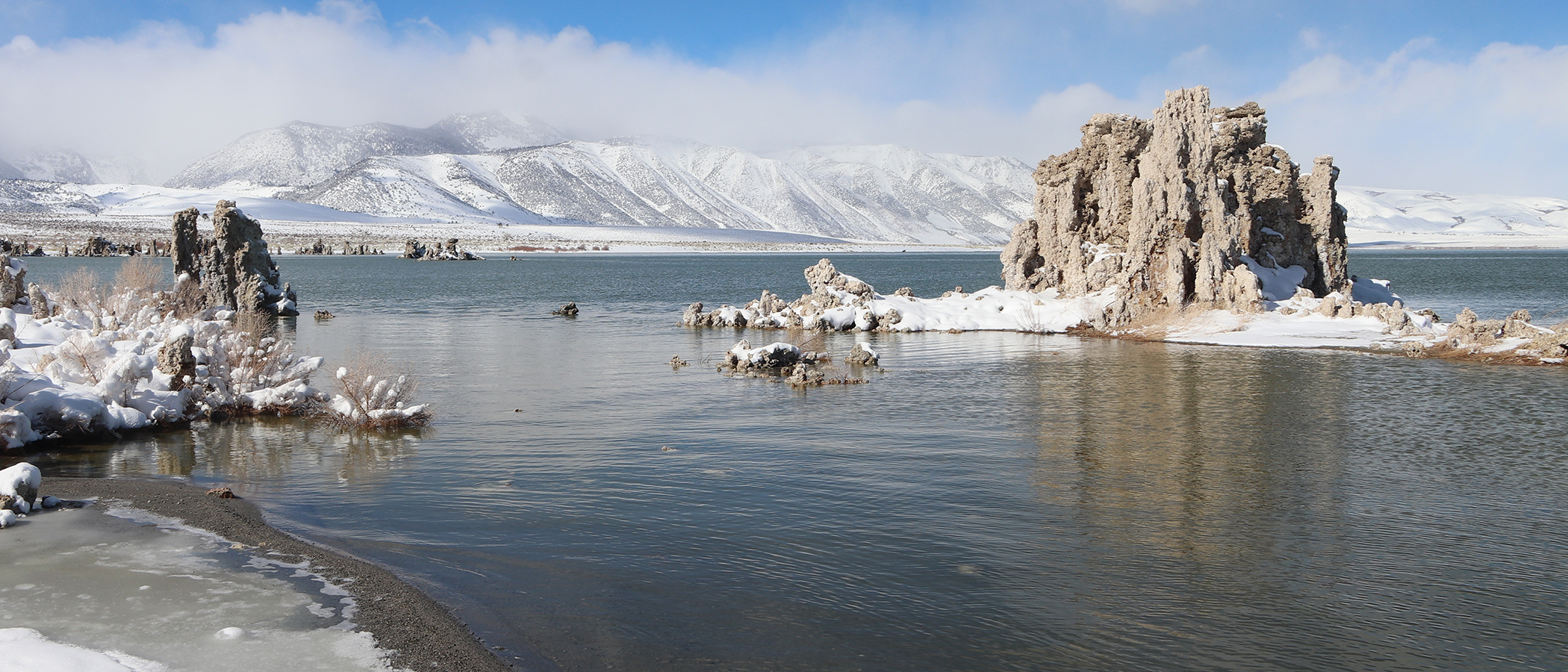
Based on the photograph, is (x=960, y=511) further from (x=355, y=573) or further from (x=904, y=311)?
(x=904, y=311)

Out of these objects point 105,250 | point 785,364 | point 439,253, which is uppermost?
point 439,253

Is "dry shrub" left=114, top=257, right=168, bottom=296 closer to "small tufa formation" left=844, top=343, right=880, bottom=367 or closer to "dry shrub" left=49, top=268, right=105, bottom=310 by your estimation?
"dry shrub" left=49, top=268, right=105, bottom=310

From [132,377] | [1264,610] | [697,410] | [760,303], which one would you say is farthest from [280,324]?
[1264,610]

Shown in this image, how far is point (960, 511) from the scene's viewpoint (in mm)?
11969

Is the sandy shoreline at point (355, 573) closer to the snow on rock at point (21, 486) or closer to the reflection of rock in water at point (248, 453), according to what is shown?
the snow on rock at point (21, 486)

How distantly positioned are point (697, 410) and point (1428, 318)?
2547 cm

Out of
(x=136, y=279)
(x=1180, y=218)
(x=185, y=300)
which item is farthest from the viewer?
(x=185, y=300)

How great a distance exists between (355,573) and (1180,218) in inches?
1193

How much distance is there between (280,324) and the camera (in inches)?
1577

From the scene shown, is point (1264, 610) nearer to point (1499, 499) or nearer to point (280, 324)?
point (1499, 499)

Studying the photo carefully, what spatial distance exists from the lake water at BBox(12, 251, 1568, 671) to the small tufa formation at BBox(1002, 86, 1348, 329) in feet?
31.3

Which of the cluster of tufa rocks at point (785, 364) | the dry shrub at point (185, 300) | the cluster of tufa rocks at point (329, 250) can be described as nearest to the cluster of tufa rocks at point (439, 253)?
the cluster of tufa rocks at point (329, 250)

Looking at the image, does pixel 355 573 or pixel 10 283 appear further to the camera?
pixel 10 283

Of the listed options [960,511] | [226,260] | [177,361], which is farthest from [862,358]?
[226,260]
